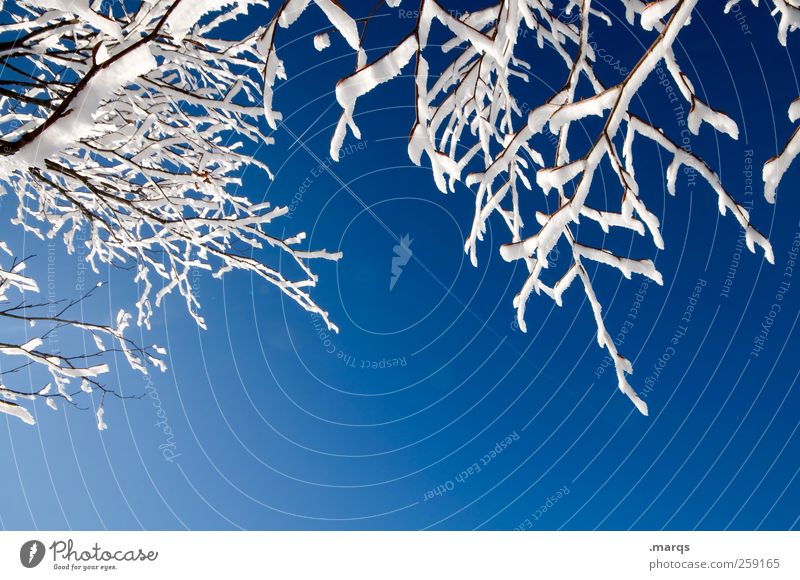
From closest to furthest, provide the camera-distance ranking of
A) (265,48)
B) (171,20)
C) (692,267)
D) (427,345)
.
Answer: (171,20) < (265,48) < (692,267) < (427,345)

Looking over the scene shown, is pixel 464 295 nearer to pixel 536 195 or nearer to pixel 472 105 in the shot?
pixel 536 195

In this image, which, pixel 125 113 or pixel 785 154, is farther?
pixel 125 113

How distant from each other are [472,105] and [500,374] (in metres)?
2.98

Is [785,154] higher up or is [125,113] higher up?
[125,113]

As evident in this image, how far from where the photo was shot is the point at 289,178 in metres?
3.57

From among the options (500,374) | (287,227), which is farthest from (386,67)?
(500,374)

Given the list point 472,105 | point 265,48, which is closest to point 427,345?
point 472,105

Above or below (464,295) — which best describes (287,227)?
above

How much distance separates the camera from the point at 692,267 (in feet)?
10.7

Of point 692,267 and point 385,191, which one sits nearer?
point 692,267

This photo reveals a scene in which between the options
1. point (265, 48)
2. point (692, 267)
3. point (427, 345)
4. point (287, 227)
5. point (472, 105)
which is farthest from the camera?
point (427, 345)
